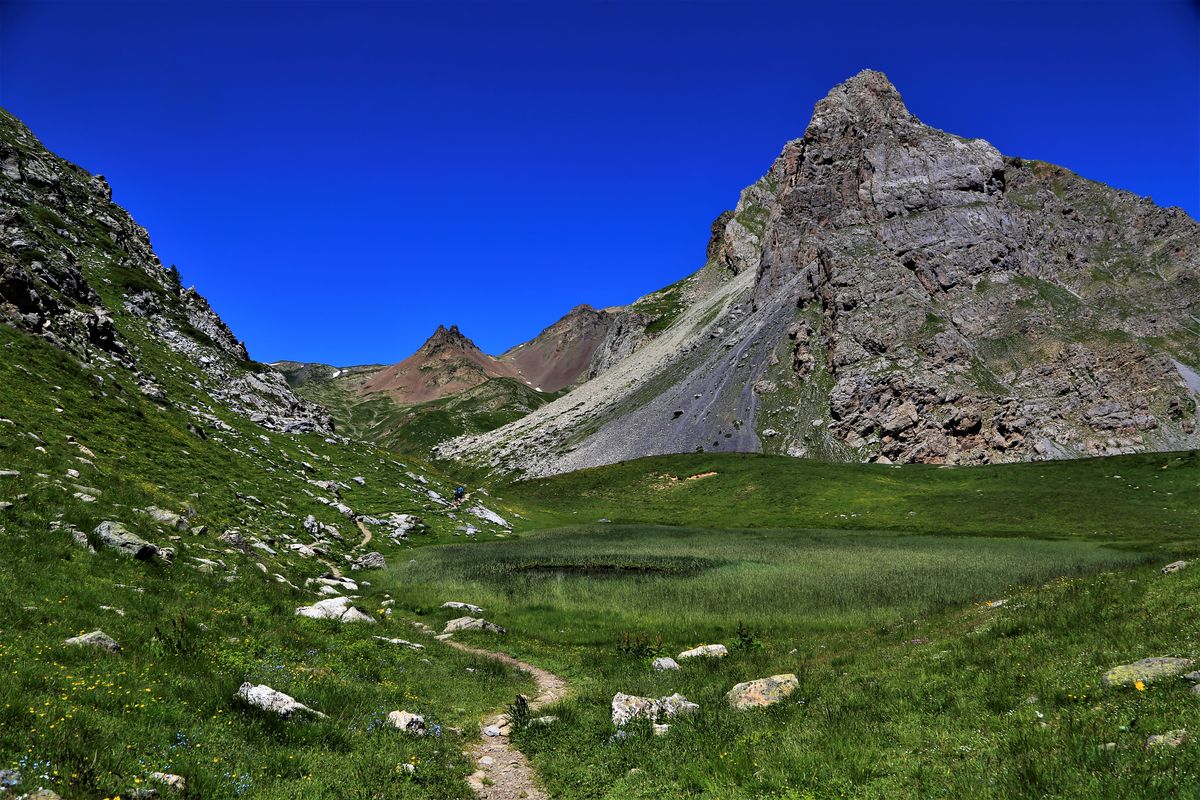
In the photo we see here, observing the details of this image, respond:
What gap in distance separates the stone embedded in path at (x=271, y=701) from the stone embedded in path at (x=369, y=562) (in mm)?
26832

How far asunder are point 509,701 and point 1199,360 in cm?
20932

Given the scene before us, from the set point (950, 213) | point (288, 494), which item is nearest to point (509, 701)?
point (288, 494)

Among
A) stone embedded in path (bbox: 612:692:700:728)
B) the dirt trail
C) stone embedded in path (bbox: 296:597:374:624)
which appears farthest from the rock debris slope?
the dirt trail

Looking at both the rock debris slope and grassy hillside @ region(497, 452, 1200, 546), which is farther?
the rock debris slope

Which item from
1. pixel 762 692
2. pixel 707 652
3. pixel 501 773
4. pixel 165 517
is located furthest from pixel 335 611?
pixel 762 692

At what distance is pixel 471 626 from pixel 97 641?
15864 mm

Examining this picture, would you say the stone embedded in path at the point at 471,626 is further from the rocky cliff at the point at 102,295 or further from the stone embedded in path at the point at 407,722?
the rocky cliff at the point at 102,295

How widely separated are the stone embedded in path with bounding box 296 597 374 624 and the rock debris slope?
5197 inches

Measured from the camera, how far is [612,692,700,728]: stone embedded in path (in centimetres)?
1493

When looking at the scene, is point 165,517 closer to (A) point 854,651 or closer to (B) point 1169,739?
(A) point 854,651

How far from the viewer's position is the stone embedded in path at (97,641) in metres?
11.9

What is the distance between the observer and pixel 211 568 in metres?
20.8

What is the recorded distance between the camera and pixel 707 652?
73.4 feet

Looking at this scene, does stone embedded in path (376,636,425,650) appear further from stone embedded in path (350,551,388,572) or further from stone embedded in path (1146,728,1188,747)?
stone embedded in path (1146,728,1188,747)
